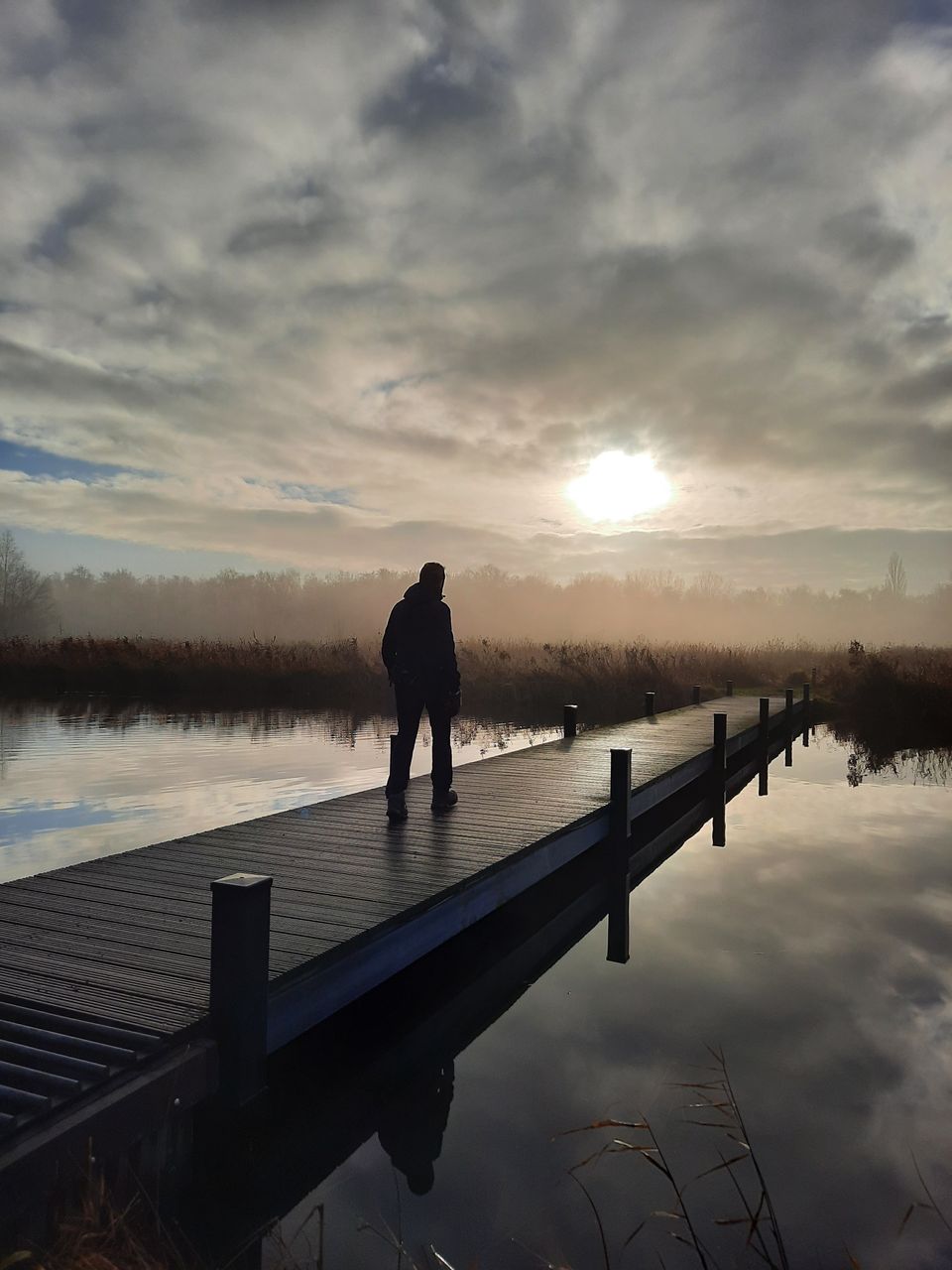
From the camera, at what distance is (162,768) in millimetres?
15039

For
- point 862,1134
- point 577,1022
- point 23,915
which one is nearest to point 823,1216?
point 862,1134

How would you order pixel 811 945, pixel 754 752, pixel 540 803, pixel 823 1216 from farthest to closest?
pixel 754 752, pixel 540 803, pixel 811 945, pixel 823 1216

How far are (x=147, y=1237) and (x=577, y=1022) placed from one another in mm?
3673

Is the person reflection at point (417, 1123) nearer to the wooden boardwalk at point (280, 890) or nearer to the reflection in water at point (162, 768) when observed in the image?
the wooden boardwalk at point (280, 890)

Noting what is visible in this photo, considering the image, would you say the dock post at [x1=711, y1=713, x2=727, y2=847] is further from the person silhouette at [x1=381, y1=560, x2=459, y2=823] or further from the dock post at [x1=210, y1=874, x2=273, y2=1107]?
the dock post at [x1=210, y1=874, x2=273, y2=1107]

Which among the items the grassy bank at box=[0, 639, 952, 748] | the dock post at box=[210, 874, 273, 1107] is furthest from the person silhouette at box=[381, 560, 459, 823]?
the grassy bank at box=[0, 639, 952, 748]

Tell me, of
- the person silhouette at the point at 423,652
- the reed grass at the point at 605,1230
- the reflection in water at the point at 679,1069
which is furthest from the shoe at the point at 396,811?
the reed grass at the point at 605,1230

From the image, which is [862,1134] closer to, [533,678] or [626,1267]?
[626,1267]

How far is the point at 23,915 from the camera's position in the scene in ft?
15.8

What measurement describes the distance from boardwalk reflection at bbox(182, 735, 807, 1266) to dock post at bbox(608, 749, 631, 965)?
46mm

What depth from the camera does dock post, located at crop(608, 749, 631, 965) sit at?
26.7ft

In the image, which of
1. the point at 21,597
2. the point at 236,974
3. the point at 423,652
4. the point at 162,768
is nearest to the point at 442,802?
the point at 423,652

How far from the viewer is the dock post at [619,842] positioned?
814cm

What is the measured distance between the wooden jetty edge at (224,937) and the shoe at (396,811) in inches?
3.3
